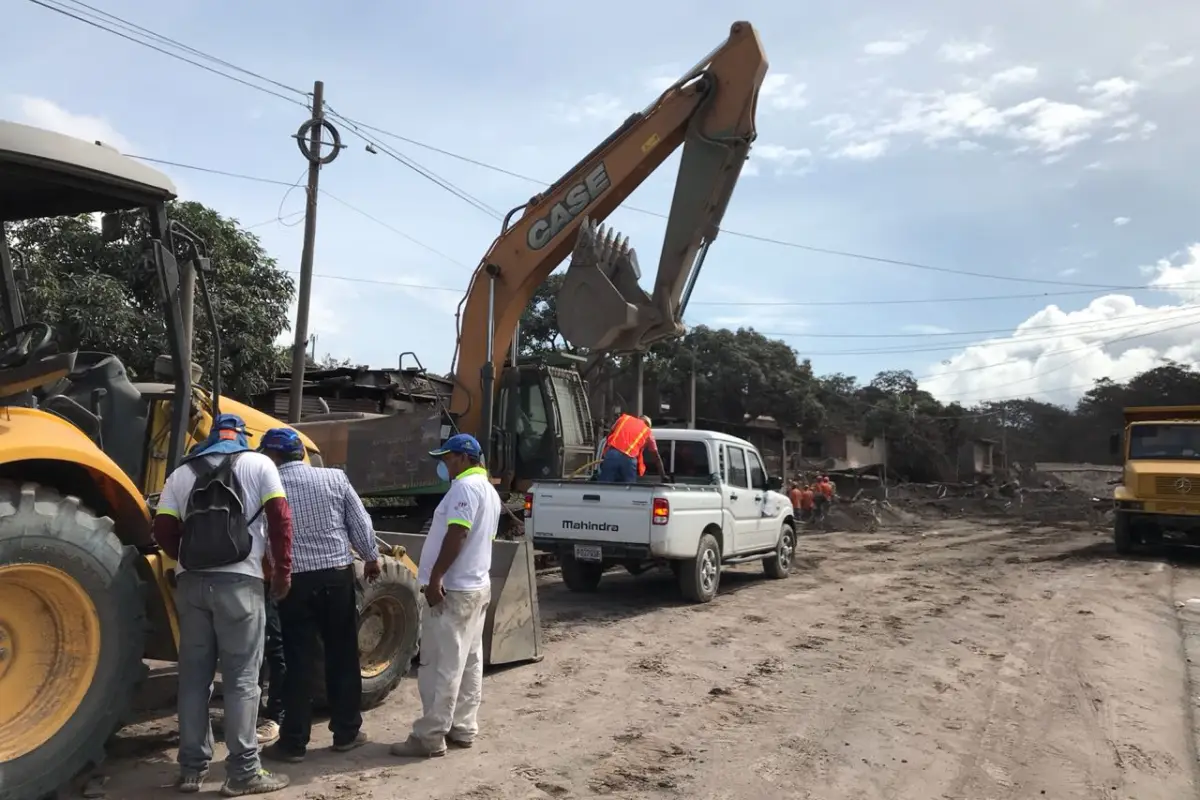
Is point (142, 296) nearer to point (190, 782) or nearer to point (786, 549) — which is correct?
point (190, 782)

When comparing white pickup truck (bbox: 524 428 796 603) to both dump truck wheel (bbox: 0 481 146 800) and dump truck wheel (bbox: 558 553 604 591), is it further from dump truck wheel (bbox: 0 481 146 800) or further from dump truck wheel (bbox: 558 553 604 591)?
dump truck wheel (bbox: 0 481 146 800)

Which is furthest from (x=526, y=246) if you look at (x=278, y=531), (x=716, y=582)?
(x=278, y=531)

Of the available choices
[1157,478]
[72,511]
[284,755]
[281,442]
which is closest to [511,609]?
[284,755]

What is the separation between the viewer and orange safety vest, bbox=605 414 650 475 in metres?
10.6

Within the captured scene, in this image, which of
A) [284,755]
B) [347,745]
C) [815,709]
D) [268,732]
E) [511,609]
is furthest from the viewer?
[511,609]

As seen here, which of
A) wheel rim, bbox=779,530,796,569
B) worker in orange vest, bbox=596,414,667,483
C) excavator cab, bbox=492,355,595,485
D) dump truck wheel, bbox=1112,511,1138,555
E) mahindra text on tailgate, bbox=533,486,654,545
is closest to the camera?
mahindra text on tailgate, bbox=533,486,654,545

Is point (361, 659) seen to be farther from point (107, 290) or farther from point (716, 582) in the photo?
point (107, 290)

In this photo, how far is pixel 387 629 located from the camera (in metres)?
6.09

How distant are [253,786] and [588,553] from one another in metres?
5.95

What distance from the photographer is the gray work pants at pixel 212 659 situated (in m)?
4.36

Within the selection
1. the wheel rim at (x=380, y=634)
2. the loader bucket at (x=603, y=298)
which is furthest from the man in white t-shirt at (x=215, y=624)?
the loader bucket at (x=603, y=298)

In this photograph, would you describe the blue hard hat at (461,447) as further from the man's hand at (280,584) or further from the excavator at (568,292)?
the excavator at (568,292)

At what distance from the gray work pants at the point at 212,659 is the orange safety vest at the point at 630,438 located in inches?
254

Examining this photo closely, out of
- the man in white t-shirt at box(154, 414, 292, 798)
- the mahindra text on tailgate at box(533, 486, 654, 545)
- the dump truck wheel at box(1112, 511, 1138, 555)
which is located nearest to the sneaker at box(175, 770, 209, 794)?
the man in white t-shirt at box(154, 414, 292, 798)
